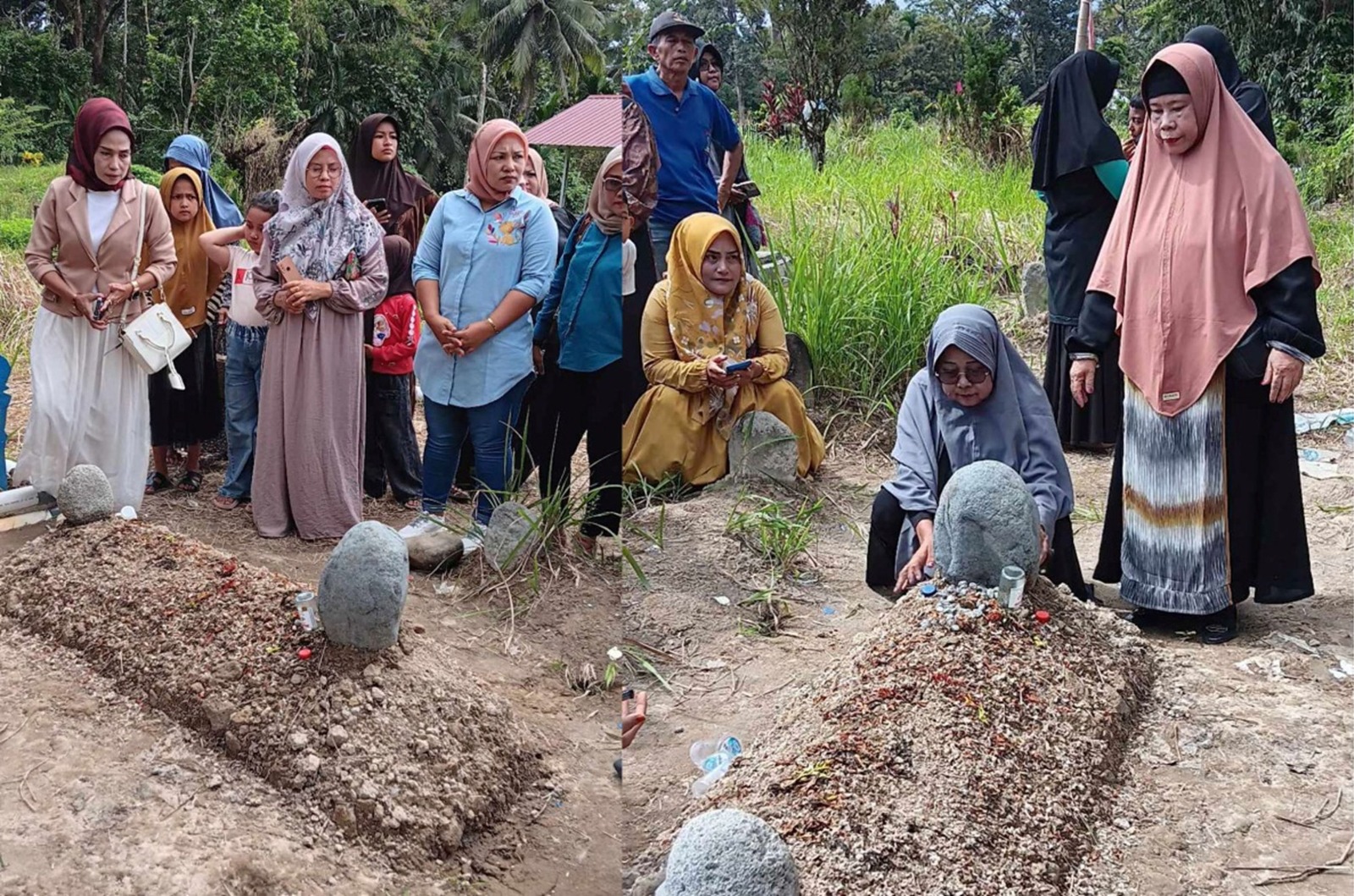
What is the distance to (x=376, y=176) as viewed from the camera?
183 inches

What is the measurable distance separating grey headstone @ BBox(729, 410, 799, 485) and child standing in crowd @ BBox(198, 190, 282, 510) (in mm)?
1758

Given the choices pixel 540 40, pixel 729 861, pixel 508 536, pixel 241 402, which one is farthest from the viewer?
pixel 540 40

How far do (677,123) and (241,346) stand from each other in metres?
1.85

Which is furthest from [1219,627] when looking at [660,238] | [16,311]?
[16,311]

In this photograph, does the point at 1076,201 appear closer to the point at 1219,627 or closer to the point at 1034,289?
the point at 1219,627

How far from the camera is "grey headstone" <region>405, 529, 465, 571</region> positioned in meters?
3.83

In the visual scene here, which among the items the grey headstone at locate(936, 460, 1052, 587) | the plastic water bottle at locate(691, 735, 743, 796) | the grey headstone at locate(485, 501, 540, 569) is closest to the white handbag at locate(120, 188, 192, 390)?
the grey headstone at locate(485, 501, 540, 569)

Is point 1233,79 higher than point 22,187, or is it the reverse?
point 1233,79

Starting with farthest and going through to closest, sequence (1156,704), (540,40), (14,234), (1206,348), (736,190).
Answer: (540,40), (14,234), (736,190), (1206,348), (1156,704)

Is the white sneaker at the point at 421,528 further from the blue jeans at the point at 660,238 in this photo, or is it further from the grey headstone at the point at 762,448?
the blue jeans at the point at 660,238

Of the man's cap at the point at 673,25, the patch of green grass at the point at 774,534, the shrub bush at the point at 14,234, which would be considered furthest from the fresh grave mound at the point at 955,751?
the shrub bush at the point at 14,234

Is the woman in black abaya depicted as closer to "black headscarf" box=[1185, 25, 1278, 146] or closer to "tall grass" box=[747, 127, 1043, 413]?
"black headscarf" box=[1185, 25, 1278, 146]

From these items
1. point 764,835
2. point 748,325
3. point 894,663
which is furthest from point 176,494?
point 764,835

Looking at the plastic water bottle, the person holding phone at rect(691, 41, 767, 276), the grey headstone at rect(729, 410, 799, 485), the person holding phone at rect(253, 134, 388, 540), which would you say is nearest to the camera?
the plastic water bottle
